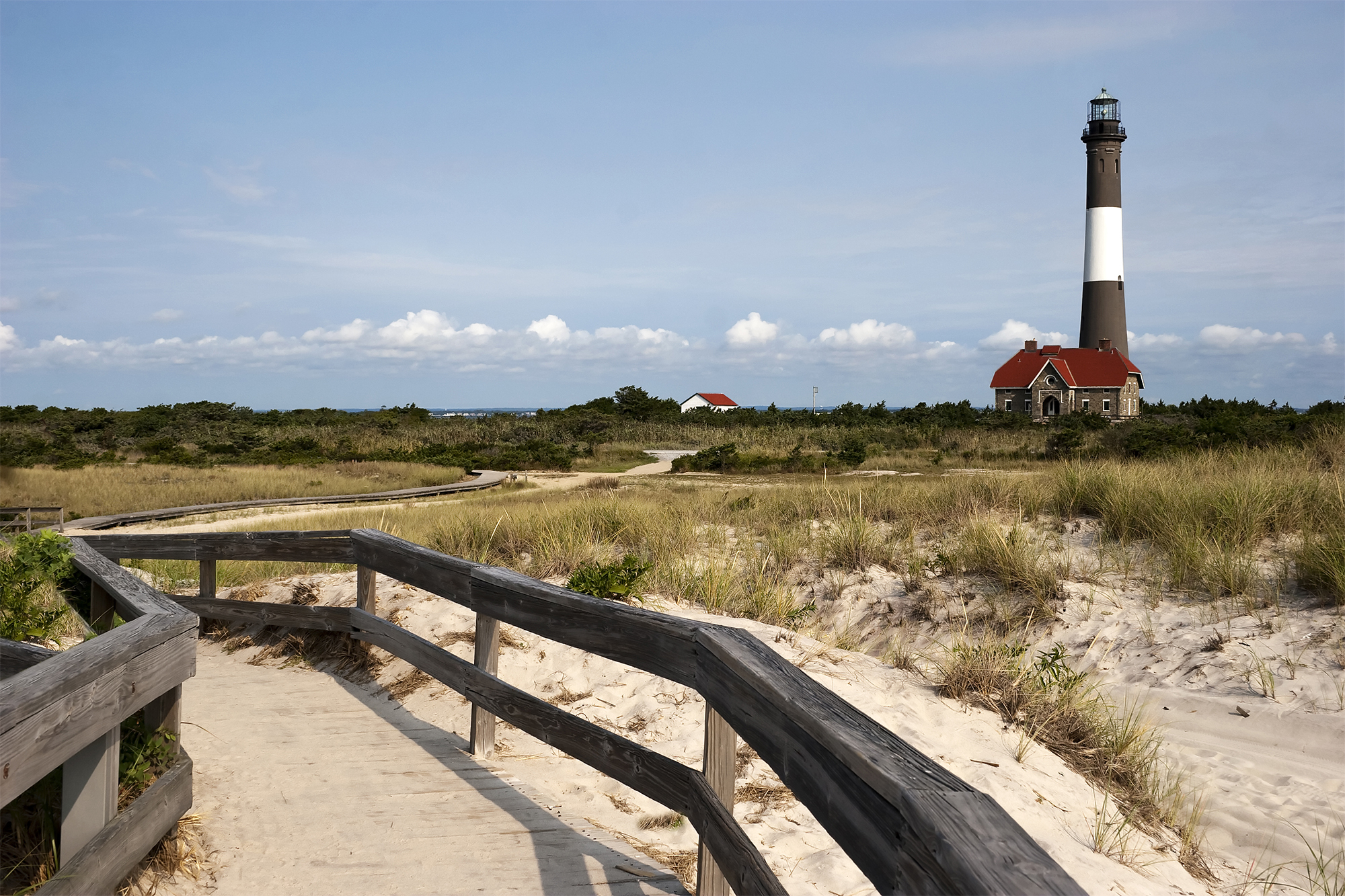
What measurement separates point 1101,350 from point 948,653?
53263mm

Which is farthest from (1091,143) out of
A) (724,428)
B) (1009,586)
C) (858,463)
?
(1009,586)

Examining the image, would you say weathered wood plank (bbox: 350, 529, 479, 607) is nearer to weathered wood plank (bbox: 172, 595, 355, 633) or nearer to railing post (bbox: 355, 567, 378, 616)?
railing post (bbox: 355, 567, 378, 616)

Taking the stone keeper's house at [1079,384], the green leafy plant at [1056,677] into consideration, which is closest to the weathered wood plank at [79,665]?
the green leafy plant at [1056,677]

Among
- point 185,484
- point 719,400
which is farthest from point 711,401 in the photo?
point 185,484

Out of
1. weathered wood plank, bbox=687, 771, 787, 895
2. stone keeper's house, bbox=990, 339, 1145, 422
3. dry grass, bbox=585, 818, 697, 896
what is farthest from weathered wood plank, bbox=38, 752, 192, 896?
stone keeper's house, bbox=990, 339, 1145, 422

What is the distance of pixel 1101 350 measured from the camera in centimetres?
5478

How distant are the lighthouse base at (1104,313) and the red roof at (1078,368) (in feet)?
2.47

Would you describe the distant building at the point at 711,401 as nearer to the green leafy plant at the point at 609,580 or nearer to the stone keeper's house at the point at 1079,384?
the stone keeper's house at the point at 1079,384

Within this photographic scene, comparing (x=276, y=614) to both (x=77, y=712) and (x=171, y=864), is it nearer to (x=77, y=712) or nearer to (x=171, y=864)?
(x=171, y=864)

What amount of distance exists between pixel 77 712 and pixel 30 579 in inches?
127

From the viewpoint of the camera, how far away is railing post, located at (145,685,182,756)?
3.73m

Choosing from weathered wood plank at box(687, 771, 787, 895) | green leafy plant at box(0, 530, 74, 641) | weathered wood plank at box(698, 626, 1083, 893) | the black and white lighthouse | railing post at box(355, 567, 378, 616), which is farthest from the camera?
the black and white lighthouse

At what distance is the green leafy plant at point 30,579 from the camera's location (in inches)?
202

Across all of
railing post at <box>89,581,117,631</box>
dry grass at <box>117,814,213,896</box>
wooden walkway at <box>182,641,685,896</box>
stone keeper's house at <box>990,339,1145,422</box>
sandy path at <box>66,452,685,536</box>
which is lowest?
sandy path at <box>66,452,685,536</box>
